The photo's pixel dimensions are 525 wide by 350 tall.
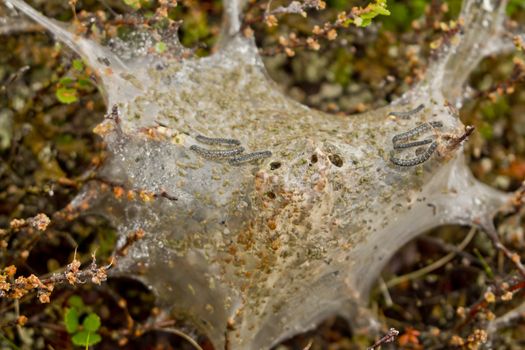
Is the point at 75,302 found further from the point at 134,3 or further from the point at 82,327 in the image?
the point at 134,3

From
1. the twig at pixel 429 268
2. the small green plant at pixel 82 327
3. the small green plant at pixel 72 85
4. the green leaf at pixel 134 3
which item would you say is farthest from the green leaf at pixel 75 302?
the twig at pixel 429 268

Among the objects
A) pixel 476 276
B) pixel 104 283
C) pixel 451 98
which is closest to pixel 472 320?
pixel 476 276

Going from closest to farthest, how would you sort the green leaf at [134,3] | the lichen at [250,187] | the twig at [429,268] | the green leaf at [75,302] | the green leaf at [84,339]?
the lichen at [250,187] < the green leaf at [134,3] < the green leaf at [84,339] < the green leaf at [75,302] < the twig at [429,268]

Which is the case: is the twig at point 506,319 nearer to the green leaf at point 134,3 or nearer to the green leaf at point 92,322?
the green leaf at point 92,322

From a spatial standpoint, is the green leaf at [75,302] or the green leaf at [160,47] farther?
the green leaf at [75,302]

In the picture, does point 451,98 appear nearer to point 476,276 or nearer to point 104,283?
point 476,276

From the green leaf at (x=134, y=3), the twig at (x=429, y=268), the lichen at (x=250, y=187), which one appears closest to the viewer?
the lichen at (x=250, y=187)

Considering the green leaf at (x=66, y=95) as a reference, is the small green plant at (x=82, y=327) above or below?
below
